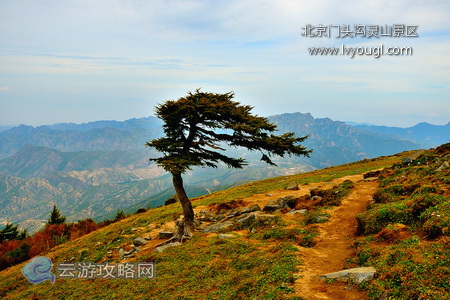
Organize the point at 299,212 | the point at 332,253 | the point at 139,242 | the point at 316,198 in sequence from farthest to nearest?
1. the point at 139,242
2. the point at 316,198
3. the point at 299,212
4. the point at 332,253

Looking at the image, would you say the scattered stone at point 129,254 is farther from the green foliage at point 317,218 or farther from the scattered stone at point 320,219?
the scattered stone at point 320,219

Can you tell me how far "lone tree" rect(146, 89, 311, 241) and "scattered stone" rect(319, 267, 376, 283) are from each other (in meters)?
12.1

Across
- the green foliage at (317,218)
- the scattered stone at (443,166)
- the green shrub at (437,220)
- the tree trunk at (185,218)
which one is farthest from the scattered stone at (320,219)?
the tree trunk at (185,218)

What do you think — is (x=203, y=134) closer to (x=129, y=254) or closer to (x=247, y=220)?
(x=247, y=220)

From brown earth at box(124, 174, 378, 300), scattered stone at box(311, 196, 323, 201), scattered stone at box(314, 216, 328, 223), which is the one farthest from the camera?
scattered stone at box(311, 196, 323, 201)

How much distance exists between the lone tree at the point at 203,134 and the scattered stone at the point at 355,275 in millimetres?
12063

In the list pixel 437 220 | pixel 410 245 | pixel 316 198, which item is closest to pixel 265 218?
pixel 316 198

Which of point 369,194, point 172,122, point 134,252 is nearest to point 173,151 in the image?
point 172,122

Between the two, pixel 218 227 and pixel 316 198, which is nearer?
pixel 218 227

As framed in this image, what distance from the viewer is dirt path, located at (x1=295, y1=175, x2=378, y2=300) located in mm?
8508

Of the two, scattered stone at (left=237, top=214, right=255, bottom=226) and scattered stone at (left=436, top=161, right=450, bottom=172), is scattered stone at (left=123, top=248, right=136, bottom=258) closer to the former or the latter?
scattered stone at (left=237, top=214, right=255, bottom=226)

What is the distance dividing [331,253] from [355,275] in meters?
3.63

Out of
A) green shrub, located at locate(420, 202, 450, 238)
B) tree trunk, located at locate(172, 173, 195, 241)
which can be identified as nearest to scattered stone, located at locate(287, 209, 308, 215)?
tree trunk, located at locate(172, 173, 195, 241)

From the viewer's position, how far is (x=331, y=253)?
39.6 ft
